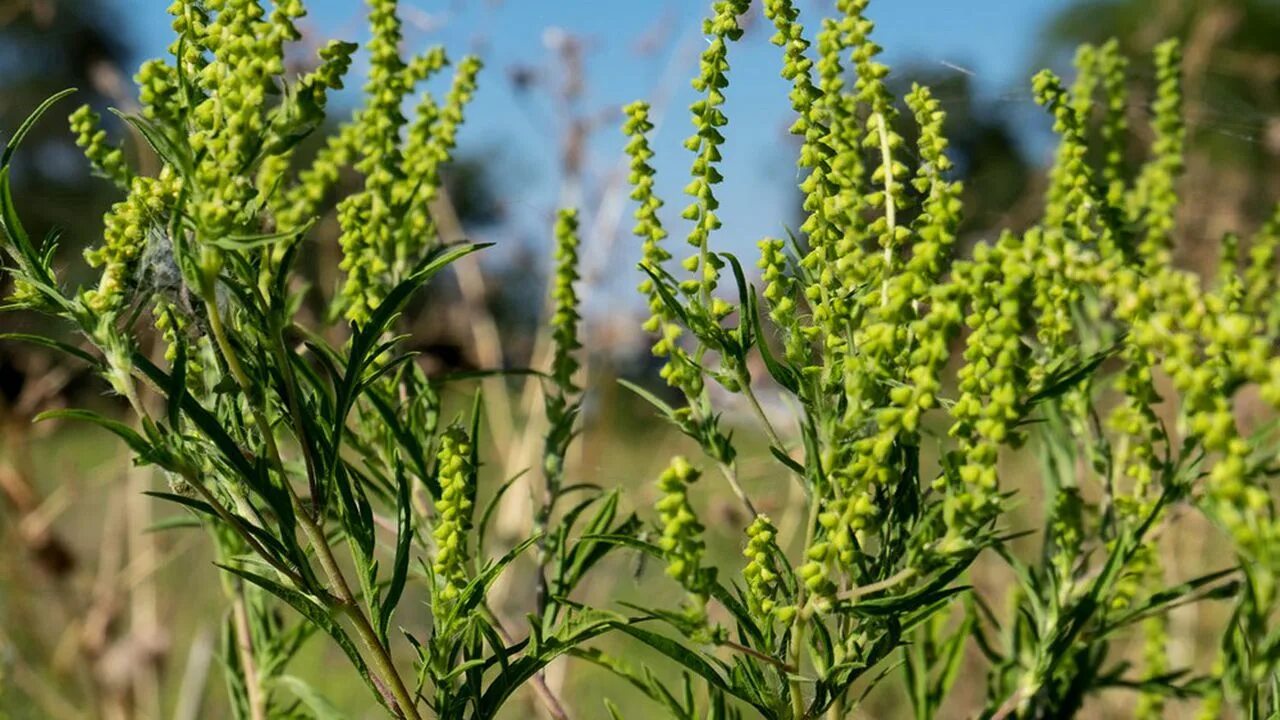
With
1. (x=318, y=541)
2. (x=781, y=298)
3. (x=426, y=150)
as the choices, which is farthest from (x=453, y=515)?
(x=426, y=150)

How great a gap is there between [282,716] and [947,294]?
2.13 feet

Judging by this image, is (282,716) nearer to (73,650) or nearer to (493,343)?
(73,650)

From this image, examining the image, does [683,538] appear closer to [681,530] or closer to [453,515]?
[681,530]

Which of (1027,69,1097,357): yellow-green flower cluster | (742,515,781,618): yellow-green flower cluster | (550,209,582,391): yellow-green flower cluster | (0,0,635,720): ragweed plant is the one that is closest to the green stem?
(0,0,635,720): ragweed plant

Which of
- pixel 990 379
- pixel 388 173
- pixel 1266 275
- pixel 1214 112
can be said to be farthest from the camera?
pixel 1214 112

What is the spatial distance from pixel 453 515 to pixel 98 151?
341 millimetres

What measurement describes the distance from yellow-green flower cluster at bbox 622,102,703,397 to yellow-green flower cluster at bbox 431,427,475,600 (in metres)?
0.14

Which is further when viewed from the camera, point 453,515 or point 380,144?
point 380,144

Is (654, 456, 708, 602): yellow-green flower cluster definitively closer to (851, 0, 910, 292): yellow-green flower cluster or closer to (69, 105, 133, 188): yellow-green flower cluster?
(851, 0, 910, 292): yellow-green flower cluster

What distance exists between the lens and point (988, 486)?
56 cm

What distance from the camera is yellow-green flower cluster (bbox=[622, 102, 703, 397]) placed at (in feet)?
2.48

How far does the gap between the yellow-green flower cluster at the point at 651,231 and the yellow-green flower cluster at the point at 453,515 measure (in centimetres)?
14

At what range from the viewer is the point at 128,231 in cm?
67

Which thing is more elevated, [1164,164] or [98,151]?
[1164,164]
